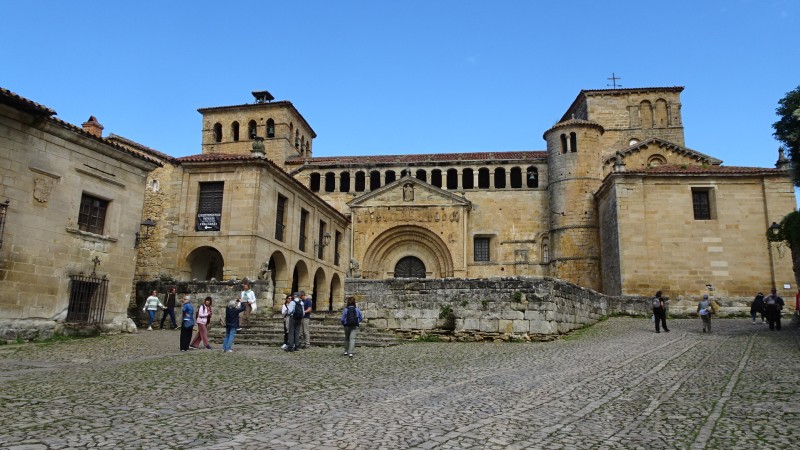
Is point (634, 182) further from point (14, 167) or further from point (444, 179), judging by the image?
point (14, 167)

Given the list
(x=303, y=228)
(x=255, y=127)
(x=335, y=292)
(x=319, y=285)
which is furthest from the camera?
(x=255, y=127)

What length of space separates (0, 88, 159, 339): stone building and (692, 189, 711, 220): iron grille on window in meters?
23.4

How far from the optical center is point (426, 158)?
36688 mm

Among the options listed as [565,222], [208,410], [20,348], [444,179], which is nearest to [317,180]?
[444,179]

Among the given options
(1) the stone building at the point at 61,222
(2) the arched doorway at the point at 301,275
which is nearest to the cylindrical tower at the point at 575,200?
(2) the arched doorway at the point at 301,275

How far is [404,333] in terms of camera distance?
49.7 ft

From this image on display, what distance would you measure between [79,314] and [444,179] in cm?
2424

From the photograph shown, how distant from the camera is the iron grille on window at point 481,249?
34156mm

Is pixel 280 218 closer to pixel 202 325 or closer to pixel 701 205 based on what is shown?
pixel 202 325

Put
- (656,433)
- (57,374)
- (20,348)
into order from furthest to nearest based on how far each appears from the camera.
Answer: (20,348) → (57,374) → (656,433)

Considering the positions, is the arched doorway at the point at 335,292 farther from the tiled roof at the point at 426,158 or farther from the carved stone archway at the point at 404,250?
the tiled roof at the point at 426,158

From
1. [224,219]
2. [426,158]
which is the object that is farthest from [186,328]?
[426,158]

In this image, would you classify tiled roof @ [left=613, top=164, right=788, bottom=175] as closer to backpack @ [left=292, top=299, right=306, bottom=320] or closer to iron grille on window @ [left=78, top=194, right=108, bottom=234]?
backpack @ [left=292, top=299, right=306, bottom=320]

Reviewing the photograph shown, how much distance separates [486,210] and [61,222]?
2450 centimetres
